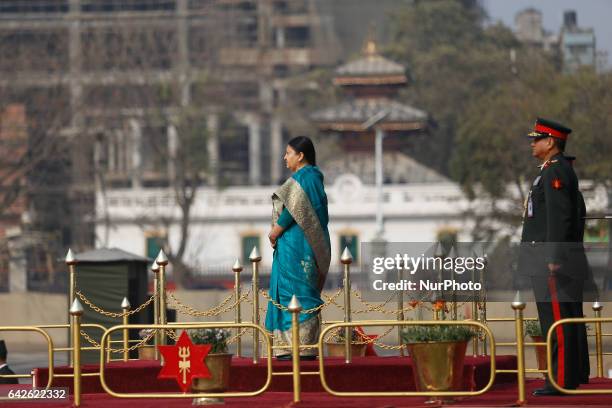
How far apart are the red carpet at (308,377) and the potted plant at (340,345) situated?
125 centimetres

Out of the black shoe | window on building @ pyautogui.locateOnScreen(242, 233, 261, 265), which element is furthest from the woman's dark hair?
window on building @ pyautogui.locateOnScreen(242, 233, 261, 265)

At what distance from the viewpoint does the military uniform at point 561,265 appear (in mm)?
10625

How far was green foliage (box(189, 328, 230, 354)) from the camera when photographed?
10.5m

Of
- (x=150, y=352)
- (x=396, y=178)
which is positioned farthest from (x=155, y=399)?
(x=396, y=178)

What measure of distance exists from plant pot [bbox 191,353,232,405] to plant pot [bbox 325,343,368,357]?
3339 millimetres

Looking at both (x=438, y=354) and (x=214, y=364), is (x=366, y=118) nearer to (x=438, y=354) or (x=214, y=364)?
(x=214, y=364)

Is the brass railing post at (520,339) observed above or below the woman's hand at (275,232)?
below

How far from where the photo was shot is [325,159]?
68500 mm

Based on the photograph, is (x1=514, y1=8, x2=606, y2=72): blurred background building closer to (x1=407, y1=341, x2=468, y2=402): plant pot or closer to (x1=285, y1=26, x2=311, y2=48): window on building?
(x1=285, y1=26, x2=311, y2=48): window on building

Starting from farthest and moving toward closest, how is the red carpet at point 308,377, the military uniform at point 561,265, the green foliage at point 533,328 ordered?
1. the green foliage at point 533,328
2. the red carpet at point 308,377
3. the military uniform at point 561,265

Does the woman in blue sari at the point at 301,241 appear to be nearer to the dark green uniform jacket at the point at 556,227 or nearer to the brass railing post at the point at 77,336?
the dark green uniform jacket at the point at 556,227

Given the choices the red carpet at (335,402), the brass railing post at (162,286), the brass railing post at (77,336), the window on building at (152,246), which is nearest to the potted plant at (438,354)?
the red carpet at (335,402)

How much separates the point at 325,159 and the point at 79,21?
12.5 metres

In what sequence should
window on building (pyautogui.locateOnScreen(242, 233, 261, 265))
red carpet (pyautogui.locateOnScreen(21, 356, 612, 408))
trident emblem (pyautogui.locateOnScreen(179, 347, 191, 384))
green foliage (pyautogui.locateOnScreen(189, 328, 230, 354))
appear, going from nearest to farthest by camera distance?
trident emblem (pyautogui.locateOnScreen(179, 347, 191, 384)) → red carpet (pyautogui.locateOnScreen(21, 356, 612, 408)) → green foliage (pyautogui.locateOnScreen(189, 328, 230, 354)) → window on building (pyautogui.locateOnScreen(242, 233, 261, 265))
